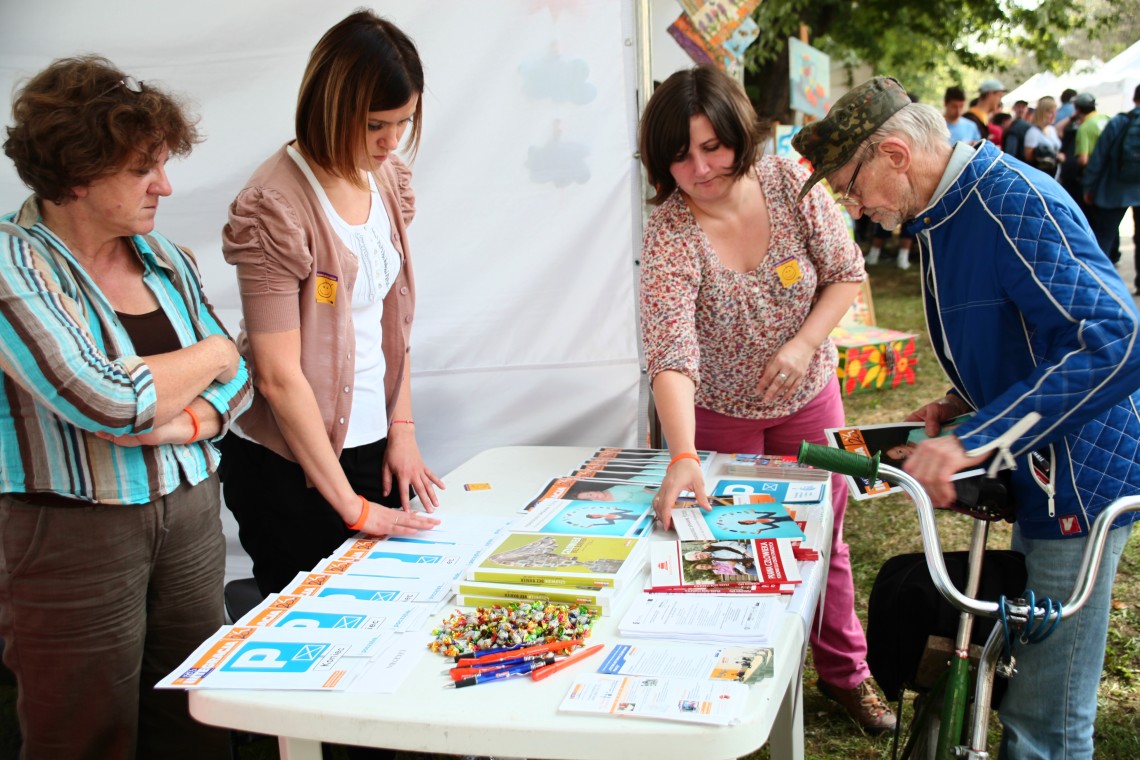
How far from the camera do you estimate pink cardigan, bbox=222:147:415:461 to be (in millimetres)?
1691

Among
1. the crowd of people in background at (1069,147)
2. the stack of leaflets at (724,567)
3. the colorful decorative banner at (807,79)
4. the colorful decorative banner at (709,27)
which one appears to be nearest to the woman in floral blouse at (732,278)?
the stack of leaflets at (724,567)

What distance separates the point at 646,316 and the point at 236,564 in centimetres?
178

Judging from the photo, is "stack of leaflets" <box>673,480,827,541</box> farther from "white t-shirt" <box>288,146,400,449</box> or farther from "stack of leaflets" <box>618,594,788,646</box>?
"white t-shirt" <box>288,146,400,449</box>

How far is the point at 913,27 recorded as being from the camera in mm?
8859

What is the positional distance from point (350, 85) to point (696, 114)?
697mm

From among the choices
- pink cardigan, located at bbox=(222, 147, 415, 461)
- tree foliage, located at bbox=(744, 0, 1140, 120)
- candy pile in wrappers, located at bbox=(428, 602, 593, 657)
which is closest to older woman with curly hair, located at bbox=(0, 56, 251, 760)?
pink cardigan, located at bbox=(222, 147, 415, 461)

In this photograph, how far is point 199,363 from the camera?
1.64m

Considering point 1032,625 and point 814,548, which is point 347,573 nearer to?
point 814,548

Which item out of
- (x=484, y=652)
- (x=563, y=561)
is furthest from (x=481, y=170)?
(x=484, y=652)

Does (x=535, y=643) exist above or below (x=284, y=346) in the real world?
below

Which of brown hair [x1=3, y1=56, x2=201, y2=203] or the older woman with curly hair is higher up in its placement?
brown hair [x1=3, y1=56, x2=201, y2=203]

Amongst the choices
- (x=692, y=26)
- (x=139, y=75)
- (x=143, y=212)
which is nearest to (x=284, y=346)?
(x=143, y=212)

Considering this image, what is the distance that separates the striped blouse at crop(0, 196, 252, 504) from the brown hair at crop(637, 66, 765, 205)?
980mm

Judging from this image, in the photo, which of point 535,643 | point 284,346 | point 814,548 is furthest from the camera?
point 284,346
